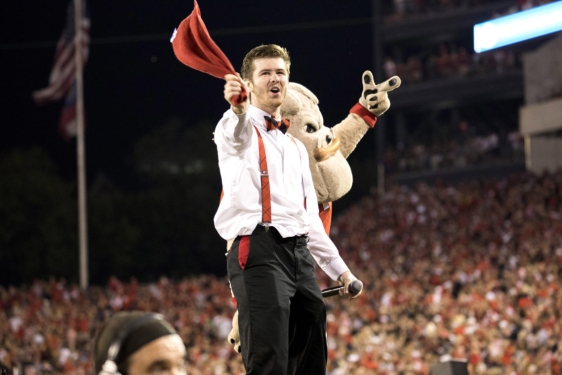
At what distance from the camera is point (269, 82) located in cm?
309

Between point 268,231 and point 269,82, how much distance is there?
508mm

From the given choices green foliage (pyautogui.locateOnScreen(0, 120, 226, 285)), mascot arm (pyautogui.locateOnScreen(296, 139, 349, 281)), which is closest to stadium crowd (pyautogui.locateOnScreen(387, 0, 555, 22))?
green foliage (pyautogui.locateOnScreen(0, 120, 226, 285))

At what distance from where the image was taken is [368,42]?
2895 centimetres

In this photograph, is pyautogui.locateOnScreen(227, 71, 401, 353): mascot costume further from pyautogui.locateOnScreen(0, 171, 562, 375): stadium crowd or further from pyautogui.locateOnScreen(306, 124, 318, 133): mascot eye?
pyautogui.locateOnScreen(0, 171, 562, 375): stadium crowd

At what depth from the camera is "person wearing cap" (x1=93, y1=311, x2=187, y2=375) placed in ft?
5.34

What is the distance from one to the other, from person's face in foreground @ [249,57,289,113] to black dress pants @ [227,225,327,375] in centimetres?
44

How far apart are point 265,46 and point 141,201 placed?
3029 cm

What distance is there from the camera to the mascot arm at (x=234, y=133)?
9.14 ft

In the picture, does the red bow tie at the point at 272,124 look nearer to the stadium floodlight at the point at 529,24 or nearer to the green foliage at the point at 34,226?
the stadium floodlight at the point at 529,24

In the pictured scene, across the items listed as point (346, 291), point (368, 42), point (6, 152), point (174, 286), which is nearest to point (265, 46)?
point (346, 291)

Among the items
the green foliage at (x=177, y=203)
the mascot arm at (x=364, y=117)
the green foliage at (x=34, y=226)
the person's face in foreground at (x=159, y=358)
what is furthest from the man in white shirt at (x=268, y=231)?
the green foliage at (x=177, y=203)

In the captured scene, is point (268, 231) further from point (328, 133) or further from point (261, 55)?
point (328, 133)

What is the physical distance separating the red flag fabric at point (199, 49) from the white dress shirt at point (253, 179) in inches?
5.7

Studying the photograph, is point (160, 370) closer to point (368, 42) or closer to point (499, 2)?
point (499, 2)
